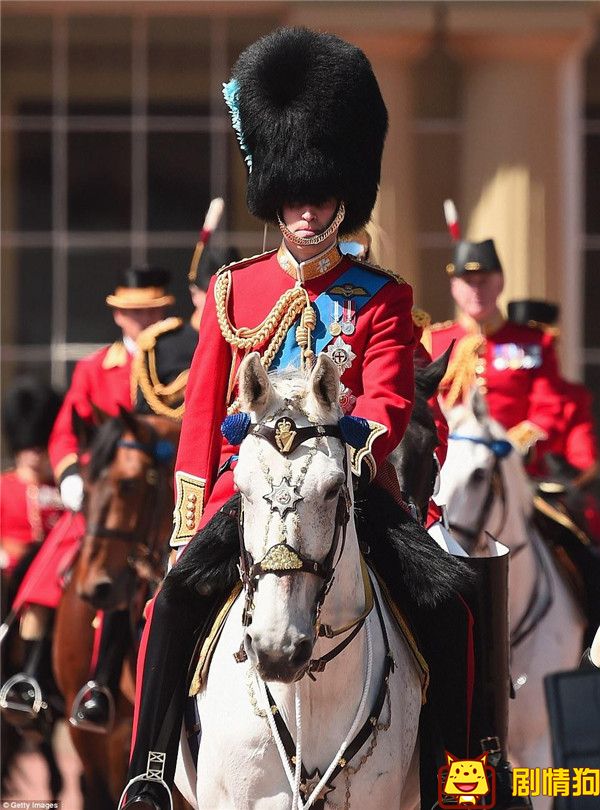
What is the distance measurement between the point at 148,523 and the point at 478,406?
1434 millimetres

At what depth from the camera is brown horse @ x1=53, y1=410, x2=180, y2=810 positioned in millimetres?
8086

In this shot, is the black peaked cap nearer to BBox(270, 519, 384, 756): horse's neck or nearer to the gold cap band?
the gold cap band

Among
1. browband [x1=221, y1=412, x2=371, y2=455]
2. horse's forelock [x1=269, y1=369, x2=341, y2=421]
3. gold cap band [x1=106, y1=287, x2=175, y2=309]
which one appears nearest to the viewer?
browband [x1=221, y1=412, x2=371, y2=455]

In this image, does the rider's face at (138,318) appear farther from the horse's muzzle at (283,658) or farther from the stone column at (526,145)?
the horse's muzzle at (283,658)

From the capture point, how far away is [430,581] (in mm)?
5184

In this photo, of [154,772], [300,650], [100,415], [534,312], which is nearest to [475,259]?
[534,312]

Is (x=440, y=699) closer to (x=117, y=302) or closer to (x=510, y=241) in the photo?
(x=117, y=302)

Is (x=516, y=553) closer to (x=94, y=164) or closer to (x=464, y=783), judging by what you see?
(x=464, y=783)

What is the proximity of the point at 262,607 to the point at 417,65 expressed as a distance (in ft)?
32.3

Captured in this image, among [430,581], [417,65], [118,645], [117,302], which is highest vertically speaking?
[417,65]

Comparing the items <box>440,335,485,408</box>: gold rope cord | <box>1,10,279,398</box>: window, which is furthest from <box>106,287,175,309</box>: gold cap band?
<box>1,10,279,398</box>: window

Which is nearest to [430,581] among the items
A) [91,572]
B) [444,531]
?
[444,531]

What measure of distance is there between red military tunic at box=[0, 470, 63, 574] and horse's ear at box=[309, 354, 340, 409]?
21.5 feet

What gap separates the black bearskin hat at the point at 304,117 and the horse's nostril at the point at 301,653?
1.54 m
